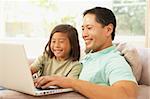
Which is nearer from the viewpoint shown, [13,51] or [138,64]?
[13,51]

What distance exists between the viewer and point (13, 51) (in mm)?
1264

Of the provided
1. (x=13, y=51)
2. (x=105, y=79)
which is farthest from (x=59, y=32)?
(x=13, y=51)

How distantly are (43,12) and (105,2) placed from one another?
83 cm

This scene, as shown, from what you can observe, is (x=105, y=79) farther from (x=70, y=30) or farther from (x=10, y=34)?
(x=10, y=34)

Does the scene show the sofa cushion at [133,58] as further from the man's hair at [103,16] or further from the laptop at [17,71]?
the laptop at [17,71]

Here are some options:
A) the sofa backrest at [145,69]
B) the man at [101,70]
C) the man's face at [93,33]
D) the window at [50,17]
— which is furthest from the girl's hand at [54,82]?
the window at [50,17]

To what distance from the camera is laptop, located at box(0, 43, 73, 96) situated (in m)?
1.25

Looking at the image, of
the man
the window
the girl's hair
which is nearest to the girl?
the girl's hair

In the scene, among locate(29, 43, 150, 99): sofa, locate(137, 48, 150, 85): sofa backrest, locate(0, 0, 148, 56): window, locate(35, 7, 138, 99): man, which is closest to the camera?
locate(35, 7, 138, 99): man

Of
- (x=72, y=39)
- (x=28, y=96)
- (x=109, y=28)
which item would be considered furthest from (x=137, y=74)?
(x=28, y=96)

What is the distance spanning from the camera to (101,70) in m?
1.56

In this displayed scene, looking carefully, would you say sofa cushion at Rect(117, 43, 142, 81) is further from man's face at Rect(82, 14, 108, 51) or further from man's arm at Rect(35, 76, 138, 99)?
man's arm at Rect(35, 76, 138, 99)

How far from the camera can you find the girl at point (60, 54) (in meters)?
1.89

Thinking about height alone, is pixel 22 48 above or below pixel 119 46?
above
